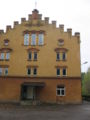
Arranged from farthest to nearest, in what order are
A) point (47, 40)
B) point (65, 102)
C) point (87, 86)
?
1. point (87, 86)
2. point (47, 40)
3. point (65, 102)

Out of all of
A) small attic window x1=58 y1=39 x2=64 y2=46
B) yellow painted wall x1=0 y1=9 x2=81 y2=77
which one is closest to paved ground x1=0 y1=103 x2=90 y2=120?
yellow painted wall x1=0 y1=9 x2=81 y2=77

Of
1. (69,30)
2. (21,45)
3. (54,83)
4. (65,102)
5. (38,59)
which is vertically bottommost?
(65,102)

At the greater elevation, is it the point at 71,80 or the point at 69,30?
the point at 69,30

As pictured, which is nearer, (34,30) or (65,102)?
(65,102)

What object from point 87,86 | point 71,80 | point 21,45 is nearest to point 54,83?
point 71,80

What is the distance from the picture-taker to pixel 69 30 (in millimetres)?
40000

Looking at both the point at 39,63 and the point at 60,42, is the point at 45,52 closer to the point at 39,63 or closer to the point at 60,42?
the point at 39,63

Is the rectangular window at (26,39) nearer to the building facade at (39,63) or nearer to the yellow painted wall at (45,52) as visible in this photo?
the building facade at (39,63)

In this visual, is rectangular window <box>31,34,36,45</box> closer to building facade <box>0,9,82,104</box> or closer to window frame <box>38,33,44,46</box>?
building facade <box>0,9,82,104</box>

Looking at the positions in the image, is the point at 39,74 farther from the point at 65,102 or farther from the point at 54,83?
the point at 65,102

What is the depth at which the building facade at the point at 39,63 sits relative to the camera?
37.8 meters

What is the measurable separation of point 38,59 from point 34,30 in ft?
18.6

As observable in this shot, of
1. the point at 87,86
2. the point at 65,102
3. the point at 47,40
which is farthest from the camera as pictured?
the point at 87,86

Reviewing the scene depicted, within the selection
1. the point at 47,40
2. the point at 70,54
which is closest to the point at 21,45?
the point at 47,40
